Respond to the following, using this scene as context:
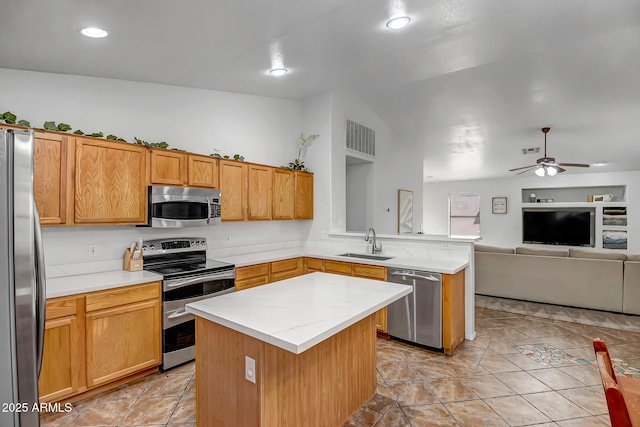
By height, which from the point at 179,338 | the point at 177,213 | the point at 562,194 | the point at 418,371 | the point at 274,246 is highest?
the point at 562,194

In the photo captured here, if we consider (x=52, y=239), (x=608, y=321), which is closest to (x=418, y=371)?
(x=608, y=321)

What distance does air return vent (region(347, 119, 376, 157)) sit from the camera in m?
5.13

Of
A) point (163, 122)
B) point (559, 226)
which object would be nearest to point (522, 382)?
point (163, 122)

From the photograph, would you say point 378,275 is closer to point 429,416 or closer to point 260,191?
point 429,416

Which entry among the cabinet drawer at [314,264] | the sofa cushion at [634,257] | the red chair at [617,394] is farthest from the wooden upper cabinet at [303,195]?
the sofa cushion at [634,257]

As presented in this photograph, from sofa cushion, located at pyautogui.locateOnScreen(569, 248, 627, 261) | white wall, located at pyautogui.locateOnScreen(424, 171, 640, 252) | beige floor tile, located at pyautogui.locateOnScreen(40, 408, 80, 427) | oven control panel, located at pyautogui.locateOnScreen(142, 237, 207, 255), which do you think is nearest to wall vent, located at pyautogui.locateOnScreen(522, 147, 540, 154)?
sofa cushion, located at pyautogui.locateOnScreen(569, 248, 627, 261)

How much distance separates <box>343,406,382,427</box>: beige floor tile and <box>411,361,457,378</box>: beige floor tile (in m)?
0.76

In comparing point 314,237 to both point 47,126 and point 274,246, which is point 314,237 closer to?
point 274,246

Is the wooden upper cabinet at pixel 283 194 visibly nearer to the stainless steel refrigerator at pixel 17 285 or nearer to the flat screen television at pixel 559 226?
the stainless steel refrigerator at pixel 17 285

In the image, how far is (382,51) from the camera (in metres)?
3.20

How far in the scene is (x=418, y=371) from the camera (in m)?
2.96

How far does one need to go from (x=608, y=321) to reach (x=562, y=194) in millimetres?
5902

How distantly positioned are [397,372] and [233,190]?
2581mm

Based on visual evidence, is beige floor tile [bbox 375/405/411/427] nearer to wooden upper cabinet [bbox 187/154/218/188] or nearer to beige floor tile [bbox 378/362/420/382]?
beige floor tile [bbox 378/362/420/382]
